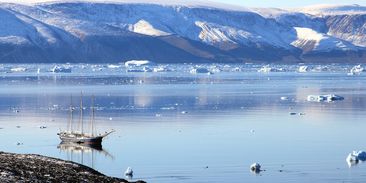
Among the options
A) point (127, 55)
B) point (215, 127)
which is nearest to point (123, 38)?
point (127, 55)

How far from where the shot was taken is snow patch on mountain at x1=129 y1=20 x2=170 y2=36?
176750 millimetres

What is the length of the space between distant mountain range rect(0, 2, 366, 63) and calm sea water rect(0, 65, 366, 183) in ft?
349

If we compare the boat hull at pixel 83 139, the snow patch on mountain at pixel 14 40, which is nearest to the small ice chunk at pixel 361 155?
the boat hull at pixel 83 139

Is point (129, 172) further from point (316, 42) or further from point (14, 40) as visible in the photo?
point (316, 42)

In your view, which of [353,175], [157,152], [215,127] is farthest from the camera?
[215,127]

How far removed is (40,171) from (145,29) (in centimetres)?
16849

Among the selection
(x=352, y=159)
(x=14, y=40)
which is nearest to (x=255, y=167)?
(x=352, y=159)

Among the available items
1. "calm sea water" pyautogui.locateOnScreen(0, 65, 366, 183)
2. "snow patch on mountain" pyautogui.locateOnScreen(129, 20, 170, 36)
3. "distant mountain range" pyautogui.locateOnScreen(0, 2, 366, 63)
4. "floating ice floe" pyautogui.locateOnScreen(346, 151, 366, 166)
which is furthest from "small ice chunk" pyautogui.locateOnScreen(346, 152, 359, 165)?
"snow patch on mountain" pyautogui.locateOnScreen(129, 20, 170, 36)

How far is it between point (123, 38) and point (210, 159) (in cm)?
14600

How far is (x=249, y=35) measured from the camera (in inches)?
7180

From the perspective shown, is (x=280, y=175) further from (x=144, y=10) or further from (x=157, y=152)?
(x=144, y=10)

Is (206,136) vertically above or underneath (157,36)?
underneath

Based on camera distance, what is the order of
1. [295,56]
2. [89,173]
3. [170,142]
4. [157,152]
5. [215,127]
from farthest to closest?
[295,56] < [215,127] < [170,142] < [157,152] < [89,173]

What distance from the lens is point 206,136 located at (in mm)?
26938
